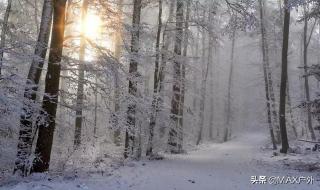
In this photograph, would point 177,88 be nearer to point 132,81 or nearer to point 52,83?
point 132,81

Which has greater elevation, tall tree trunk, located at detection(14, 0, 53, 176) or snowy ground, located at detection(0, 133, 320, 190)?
tall tree trunk, located at detection(14, 0, 53, 176)

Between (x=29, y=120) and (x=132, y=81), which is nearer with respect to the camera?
(x=29, y=120)

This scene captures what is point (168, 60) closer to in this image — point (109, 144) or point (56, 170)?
point (109, 144)

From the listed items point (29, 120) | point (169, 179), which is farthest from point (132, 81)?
point (29, 120)

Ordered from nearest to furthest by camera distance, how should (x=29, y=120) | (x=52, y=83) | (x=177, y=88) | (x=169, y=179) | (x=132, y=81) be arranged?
(x=29, y=120) < (x=52, y=83) < (x=169, y=179) < (x=132, y=81) < (x=177, y=88)

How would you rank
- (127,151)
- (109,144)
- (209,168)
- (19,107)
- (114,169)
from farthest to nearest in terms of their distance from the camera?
(109,144) → (127,151) → (209,168) → (114,169) → (19,107)

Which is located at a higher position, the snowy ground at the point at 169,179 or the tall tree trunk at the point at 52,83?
the tall tree trunk at the point at 52,83

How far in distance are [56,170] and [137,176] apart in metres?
2.43

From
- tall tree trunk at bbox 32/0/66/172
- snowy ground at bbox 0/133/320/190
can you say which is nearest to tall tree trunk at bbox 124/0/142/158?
snowy ground at bbox 0/133/320/190

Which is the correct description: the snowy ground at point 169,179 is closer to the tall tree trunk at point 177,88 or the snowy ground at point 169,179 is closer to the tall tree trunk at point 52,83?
the tall tree trunk at point 52,83

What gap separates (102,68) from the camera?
11.5 metres

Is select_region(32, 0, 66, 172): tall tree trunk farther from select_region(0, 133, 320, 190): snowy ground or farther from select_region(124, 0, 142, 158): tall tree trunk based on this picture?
select_region(124, 0, 142, 158): tall tree trunk

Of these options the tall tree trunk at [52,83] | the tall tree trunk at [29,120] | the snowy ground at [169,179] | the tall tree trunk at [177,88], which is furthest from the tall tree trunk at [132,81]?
the tall tree trunk at [52,83]

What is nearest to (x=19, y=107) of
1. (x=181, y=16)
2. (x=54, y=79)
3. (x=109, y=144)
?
(x=54, y=79)
